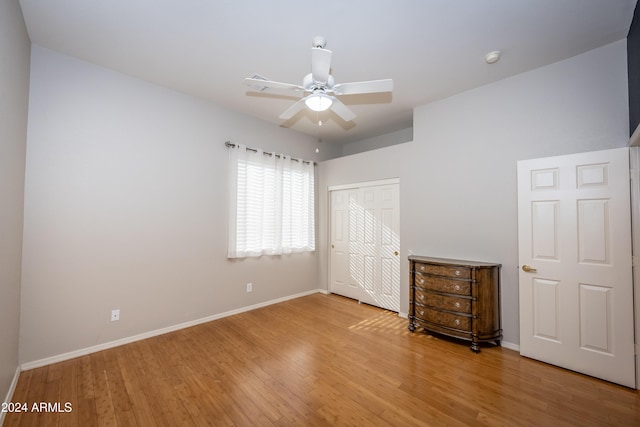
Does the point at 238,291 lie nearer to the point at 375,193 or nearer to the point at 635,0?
the point at 375,193

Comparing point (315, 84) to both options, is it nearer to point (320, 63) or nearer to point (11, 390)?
point (320, 63)

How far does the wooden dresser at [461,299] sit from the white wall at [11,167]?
3884 millimetres

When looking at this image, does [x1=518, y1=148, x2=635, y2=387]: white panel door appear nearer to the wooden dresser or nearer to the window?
the wooden dresser

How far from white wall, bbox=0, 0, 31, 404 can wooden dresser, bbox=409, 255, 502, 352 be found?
3884mm

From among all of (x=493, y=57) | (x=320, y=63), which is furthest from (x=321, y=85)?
(x=493, y=57)

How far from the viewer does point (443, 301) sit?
10.3ft

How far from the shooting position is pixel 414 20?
222cm

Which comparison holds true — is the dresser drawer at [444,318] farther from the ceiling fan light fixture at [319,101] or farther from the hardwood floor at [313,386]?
the ceiling fan light fixture at [319,101]

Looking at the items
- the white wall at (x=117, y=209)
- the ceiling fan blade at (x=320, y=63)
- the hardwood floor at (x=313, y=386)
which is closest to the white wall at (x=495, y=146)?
the hardwood floor at (x=313, y=386)

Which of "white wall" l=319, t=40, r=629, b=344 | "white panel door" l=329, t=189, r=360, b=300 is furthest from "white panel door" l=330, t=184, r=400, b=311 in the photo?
"white wall" l=319, t=40, r=629, b=344

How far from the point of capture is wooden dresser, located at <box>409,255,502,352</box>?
2.92 m

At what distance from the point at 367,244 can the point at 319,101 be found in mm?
2963

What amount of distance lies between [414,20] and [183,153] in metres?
3.06

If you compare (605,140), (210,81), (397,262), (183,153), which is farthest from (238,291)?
(605,140)
